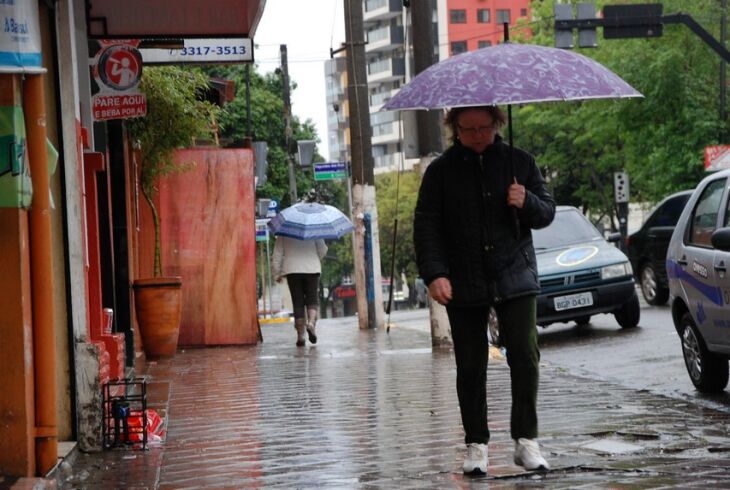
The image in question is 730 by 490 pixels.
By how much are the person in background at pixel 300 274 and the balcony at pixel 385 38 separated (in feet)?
284

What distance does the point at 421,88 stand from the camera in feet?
24.1

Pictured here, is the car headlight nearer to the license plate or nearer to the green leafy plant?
the license plate

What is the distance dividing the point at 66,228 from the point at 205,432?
6.15 ft

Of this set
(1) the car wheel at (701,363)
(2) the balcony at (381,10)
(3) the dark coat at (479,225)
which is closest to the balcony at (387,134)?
(2) the balcony at (381,10)

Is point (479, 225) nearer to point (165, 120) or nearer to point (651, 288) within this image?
point (165, 120)

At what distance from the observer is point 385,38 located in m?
107

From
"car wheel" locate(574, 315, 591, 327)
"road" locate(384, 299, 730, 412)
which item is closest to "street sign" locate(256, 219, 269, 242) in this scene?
"road" locate(384, 299, 730, 412)

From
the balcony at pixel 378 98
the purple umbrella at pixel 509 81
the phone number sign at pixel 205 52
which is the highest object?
the balcony at pixel 378 98

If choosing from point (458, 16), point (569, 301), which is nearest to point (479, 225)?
point (569, 301)

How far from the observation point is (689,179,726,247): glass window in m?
10.6

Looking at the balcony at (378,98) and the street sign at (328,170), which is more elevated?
the balcony at (378,98)

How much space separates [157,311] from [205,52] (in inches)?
124

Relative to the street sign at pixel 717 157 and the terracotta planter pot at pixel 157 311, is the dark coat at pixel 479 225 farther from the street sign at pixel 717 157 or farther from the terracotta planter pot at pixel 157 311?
the street sign at pixel 717 157

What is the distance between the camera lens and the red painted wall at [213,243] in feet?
63.0
